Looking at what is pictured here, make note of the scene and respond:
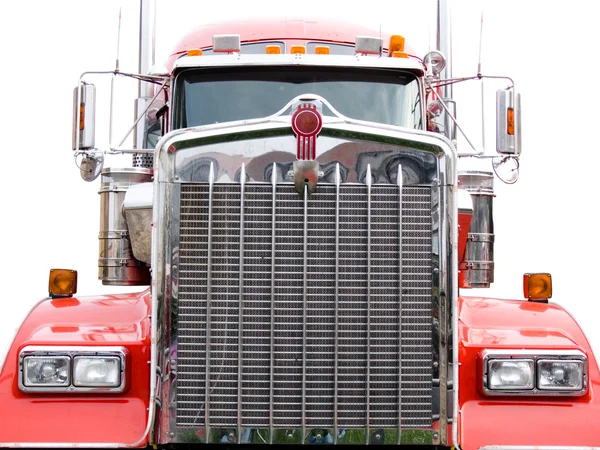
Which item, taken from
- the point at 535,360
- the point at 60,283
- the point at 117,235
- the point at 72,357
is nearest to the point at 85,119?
the point at 117,235

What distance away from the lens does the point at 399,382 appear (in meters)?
5.07

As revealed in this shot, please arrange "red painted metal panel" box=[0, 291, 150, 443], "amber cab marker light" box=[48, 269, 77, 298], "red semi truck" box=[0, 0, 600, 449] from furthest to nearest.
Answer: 1. "amber cab marker light" box=[48, 269, 77, 298]
2. "red painted metal panel" box=[0, 291, 150, 443]
3. "red semi truck" box=[0, 0, 600, 449]

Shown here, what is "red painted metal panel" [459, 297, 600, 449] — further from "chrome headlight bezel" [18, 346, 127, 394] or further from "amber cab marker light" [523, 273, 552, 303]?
"chrome headlight bezel" [18, 346, 127, 394]

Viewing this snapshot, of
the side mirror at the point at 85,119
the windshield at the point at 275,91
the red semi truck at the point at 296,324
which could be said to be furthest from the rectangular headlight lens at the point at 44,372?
the windshield at the point at 275,91

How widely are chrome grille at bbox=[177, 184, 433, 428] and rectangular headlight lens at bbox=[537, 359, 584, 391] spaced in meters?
0.76

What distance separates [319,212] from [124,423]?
64.8 inches

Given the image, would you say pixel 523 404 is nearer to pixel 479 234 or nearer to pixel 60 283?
pixel 479 234

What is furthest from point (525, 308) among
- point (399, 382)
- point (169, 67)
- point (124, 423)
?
point (169, 67)

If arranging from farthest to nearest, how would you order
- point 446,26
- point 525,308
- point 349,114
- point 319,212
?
point 446,26 → point 349,114 → point 525,308 → point 319,212

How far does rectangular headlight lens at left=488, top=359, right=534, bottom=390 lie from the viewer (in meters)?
5.30

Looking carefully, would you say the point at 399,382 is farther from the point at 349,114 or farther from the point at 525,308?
the point at 349,114

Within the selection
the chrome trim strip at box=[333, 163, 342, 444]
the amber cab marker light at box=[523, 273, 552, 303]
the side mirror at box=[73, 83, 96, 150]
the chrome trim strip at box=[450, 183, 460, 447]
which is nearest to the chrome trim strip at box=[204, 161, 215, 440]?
the chrome trim strip at box=[333, 163, 342, 444]

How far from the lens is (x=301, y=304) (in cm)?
500

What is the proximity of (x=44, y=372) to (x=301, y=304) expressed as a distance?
1.54 meters
